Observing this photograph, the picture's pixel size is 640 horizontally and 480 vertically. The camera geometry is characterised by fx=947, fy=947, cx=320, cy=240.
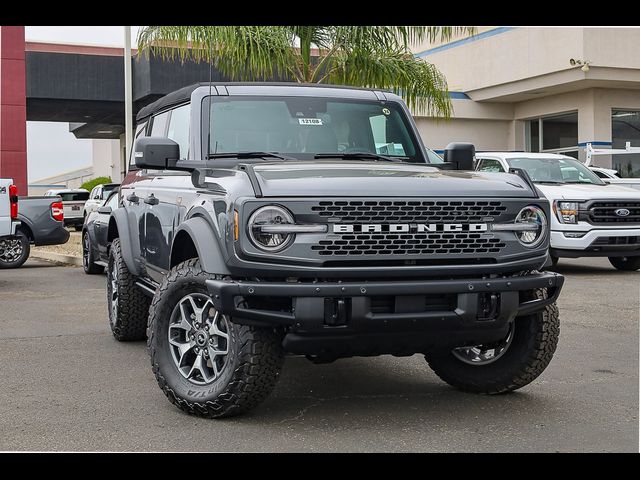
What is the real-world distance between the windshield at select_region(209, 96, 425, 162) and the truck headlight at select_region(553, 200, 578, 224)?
685cm

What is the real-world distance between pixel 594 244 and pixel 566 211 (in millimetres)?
586

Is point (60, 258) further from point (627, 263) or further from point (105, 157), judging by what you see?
point (105, 157)

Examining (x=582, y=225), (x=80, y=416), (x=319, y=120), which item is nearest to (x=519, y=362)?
(x=319, y=120)

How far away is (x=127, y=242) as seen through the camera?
7.55 metres

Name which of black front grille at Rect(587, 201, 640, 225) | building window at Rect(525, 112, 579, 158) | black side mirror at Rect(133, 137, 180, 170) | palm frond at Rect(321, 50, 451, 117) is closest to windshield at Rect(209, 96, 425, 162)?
black side mirror at Rect(133, 137, 180, 170)

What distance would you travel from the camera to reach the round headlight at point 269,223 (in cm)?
478

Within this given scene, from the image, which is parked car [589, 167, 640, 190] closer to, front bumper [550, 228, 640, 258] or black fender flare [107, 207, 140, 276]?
front bumper [550, 228, 640, 258]

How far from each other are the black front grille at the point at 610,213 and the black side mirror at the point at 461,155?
7053mm

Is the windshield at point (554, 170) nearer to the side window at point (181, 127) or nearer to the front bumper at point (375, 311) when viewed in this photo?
the side window at point (181, 127)

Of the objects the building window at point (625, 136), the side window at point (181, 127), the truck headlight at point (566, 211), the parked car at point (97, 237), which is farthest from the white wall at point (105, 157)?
the side window at point (181, 127)
